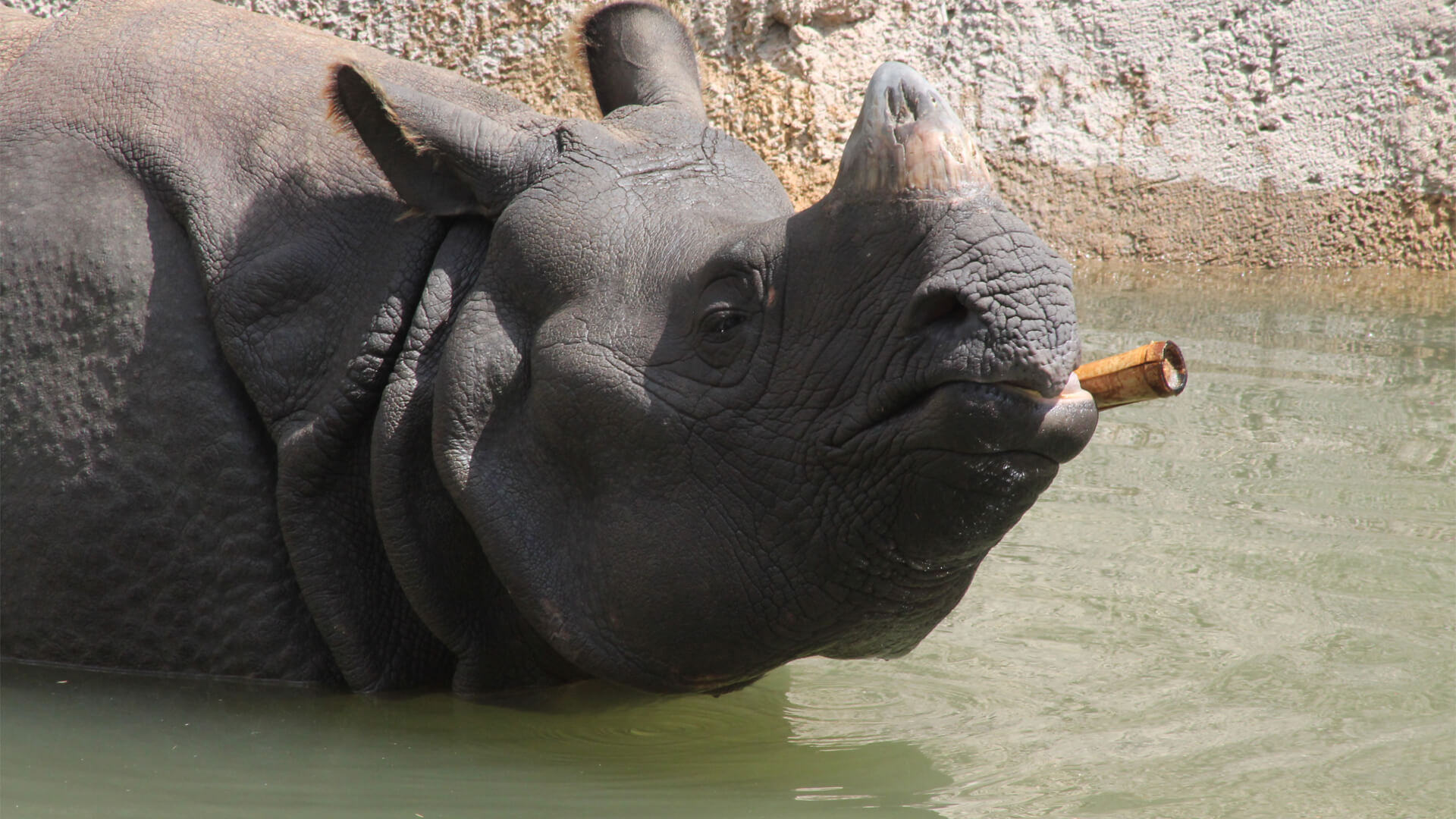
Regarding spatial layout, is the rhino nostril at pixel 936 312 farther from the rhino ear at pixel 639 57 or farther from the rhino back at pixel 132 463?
the rhino back at pixel 132 463

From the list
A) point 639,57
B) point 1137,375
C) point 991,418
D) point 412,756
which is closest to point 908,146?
point 991,418

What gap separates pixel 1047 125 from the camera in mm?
8656

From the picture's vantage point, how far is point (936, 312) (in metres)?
2.50

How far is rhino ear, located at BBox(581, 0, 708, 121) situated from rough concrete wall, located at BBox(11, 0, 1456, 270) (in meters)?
4.83

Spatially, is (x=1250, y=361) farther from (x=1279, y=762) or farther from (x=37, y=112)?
(x=37, y=112)

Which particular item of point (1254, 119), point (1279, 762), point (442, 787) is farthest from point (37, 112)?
point (1254, 119)

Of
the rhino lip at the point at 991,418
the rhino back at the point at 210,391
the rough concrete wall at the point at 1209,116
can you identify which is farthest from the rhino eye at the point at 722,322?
the rough concrete wall at the point at 1209,116

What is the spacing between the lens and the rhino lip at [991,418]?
7.95ft

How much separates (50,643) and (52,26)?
4.51 feet

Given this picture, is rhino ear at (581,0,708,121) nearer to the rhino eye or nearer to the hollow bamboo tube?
the rhino eye

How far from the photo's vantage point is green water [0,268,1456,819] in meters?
2.82

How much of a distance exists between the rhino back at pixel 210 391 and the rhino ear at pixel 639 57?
0.61 meters

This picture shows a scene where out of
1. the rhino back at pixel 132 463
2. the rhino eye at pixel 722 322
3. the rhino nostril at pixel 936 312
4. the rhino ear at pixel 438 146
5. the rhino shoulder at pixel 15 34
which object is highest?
the rhino shoulder at pixel 15 34

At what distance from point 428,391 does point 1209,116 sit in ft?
21.8
